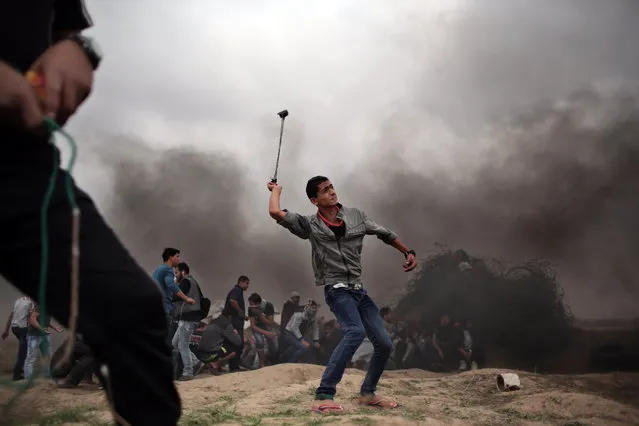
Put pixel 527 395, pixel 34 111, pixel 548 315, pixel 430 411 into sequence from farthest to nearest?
pixel 548 315, pixel 527 395, pixel 430 411, pixel 34 111

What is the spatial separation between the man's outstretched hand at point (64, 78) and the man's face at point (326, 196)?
393 centimetres

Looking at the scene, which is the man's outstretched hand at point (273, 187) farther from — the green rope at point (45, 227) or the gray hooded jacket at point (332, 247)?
the green rope at point (45, 227)

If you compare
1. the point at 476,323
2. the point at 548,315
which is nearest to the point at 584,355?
the point at 548,315

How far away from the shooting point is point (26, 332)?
329 inches

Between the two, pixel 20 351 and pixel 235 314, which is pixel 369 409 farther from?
pixel 20 351

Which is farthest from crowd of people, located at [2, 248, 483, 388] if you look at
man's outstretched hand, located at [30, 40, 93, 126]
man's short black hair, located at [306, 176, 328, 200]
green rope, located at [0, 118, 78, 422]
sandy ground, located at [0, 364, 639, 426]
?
man's outstretched hand, located at [30, 40, 93, 126]

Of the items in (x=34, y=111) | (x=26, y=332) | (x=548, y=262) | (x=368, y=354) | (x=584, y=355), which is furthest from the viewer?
(x=548, y=262)

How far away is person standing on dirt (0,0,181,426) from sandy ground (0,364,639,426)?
159 centimetres

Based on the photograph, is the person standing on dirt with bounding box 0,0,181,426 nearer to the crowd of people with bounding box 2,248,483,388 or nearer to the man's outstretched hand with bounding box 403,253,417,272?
the man's outstretched hand with bounding box 403,253,417,272

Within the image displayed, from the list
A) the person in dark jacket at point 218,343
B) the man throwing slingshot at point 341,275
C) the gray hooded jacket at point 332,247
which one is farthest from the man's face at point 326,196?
the person in dark jacket at point 218,343

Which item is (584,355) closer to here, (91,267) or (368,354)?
(368,354)

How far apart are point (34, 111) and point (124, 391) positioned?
66 cm

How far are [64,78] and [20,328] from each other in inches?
325

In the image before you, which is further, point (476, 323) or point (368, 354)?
point (476, 323)
